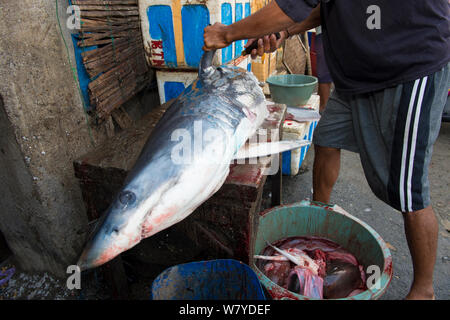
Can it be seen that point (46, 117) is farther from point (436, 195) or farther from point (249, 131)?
point (436, 195)

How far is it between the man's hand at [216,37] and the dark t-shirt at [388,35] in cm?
39

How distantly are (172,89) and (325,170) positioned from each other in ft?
5.35

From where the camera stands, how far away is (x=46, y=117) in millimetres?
1867

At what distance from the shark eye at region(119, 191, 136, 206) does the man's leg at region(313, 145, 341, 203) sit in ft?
5.38

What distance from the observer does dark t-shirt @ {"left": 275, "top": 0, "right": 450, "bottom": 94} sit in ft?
5.16

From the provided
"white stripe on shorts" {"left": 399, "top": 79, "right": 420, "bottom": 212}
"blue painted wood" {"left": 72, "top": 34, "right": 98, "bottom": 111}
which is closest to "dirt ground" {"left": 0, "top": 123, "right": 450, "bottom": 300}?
"white stripe on shorts" {"left": 399, "top": 79, "right": 420, "bottom": 212}

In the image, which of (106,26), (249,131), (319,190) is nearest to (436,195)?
(319,190)

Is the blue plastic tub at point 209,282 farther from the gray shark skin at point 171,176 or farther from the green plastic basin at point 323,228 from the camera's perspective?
the green plastic basin at point 323,228

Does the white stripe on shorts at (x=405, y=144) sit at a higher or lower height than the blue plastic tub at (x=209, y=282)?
higher

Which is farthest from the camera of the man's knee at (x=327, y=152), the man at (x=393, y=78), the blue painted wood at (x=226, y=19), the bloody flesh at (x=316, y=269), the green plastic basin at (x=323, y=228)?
the blue painted wood at (x=226, y=19)

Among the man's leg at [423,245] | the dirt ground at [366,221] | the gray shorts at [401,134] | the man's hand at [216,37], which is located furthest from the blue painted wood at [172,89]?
the man's leg at [423,245]

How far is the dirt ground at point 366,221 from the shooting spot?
220 centimetres

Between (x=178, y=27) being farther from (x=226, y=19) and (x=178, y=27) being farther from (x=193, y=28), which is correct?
(x=226, y=19)

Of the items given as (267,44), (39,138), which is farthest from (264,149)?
(39,138)
